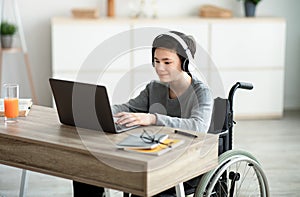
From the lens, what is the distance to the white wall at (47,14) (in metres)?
6.32

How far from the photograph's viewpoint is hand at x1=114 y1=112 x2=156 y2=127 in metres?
3.13

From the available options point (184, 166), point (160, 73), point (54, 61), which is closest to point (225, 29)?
point (54, 61)

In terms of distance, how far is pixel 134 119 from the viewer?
314 centimetres

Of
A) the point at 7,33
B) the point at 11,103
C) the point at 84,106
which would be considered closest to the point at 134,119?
the point at 84,106

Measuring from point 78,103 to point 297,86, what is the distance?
4215 mm

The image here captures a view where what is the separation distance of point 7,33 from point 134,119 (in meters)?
3.22

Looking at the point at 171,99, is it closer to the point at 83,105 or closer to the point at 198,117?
the point at 198,117

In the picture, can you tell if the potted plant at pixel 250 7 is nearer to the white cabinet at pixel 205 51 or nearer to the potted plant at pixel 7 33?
the white cabinet at pixel 205 51

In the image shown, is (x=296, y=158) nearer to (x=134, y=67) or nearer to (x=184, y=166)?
(x=134, y=67)

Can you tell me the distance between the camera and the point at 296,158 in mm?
5066

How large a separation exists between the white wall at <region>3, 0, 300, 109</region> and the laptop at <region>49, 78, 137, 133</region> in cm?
328

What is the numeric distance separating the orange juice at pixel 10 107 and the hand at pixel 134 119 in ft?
1.71

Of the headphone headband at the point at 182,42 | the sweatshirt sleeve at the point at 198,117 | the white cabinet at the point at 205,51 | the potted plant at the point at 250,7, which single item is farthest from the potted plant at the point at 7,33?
the sweatshirt sleeve at the point at 198,117

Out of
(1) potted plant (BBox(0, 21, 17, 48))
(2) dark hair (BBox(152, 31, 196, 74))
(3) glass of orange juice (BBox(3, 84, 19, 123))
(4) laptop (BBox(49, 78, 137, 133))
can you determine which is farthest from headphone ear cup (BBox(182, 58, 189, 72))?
(1) potted plant (BBox(0, 21, 17, 48))
